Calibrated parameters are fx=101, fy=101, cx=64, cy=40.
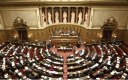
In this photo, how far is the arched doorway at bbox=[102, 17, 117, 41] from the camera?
812 inches

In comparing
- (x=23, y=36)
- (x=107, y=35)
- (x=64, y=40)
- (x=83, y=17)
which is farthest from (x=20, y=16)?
(x=107, y=35)

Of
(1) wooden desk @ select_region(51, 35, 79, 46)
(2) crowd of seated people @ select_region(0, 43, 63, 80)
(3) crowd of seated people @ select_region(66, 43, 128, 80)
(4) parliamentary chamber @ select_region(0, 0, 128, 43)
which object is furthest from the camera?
(1) wooden desk @ select_region(51, 35, 79, 46)

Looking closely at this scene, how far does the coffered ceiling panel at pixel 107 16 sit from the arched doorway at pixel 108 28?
737 mm

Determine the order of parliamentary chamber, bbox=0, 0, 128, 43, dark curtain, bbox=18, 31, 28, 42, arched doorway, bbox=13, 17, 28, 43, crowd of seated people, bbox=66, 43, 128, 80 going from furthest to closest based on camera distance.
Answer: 1. dark curtain, bbox=18, 31, 28, 42
2. arched doorway, bbox=13, 17, 28, 43
3. parliamentary chamber, bbox=0, 0, 128, 43
4. crowd of seated people, bbox=66, 43, 128, 80

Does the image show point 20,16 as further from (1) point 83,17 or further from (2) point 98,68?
(2) point 98,68

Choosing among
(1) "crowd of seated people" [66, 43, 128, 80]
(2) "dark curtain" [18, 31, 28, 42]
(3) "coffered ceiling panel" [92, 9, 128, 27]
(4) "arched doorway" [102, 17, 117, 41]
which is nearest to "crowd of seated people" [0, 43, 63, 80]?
(1) "crowd of seated people" [66, 43, 128, 80]

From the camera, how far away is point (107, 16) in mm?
20609

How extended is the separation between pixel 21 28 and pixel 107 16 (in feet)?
59.5

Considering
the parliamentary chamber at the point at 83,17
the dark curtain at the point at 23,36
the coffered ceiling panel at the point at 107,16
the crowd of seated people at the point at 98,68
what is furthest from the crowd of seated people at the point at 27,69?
the coffered ceiling panel at the point at 107,16

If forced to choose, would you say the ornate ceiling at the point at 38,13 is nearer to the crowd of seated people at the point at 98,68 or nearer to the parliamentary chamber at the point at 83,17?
the parliamentary chamber at the point at 83,17

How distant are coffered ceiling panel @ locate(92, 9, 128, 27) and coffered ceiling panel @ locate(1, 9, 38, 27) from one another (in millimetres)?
12460

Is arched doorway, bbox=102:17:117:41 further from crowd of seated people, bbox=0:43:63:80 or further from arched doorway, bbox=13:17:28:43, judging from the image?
arched doorway, bbox=13:17:28:43

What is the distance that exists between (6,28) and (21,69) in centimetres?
1245

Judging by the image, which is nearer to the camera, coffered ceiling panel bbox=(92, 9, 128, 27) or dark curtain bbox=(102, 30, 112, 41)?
coffered ceiling panel bbox=(92, 9, 128, 27)
